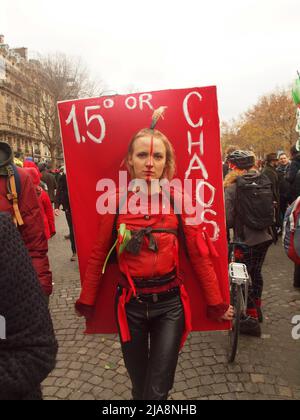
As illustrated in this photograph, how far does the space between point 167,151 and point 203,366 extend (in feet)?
7.06

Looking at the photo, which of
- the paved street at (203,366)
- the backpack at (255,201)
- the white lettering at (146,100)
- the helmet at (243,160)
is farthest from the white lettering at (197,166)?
the paved street at (203,366)

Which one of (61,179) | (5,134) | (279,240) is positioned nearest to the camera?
(61,179)

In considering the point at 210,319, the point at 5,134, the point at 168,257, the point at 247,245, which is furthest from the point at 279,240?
the point at 5,134

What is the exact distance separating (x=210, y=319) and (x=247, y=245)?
1.38 m

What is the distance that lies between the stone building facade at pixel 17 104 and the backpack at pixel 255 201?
1211 inches

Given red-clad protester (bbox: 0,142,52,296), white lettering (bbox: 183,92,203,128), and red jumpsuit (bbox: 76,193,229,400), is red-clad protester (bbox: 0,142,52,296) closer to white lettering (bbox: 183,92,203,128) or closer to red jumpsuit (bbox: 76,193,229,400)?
red jumpsuit (bbox: 76,193,229,400)

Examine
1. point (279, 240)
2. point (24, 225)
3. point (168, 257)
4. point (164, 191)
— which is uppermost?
point (164, 191)

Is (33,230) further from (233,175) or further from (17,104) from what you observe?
(17,104)

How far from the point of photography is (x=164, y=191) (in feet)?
6.64

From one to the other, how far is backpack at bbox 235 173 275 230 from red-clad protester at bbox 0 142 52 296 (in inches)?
80.8

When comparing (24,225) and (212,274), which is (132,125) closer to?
(24,225)

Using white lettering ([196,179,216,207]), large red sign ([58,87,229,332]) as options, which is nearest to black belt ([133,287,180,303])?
large red sign ([58,87,229,332])

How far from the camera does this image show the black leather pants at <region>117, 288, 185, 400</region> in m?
1.89

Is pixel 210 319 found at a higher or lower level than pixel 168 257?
lower
